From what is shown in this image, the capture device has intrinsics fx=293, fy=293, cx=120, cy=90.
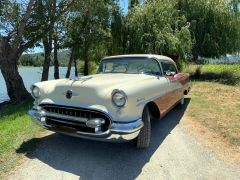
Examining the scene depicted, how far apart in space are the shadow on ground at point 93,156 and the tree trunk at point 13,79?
5870 millimetres

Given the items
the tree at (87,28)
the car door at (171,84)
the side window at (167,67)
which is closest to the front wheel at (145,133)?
the car door at (171,84)

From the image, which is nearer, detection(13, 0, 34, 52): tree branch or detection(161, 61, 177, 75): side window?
detection(161, 61, 177, 75): side window

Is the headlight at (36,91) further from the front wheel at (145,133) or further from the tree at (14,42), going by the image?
the tree at (14,42)

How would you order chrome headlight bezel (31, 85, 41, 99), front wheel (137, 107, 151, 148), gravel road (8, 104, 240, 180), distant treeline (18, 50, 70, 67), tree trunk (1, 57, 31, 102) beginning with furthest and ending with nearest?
distant treeline (18, 50, 70, 67), tree trunk (1, 57, 31, 102), chrome headlight bezel (31, 85, 41, 99), front wheel (137, 107, 151, 148), gravel road (8, 104, 240, 180)

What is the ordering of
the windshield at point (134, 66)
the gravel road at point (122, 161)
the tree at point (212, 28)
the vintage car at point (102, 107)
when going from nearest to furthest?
the gravel road at point (122, 161) < the vintage car at point (102, 107) < the windshield at point (134, 66) < the tree at point (212, 28)

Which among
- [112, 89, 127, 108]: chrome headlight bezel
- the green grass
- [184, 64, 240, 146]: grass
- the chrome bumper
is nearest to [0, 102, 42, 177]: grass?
the chrome bumper

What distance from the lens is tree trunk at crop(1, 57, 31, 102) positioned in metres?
10.8

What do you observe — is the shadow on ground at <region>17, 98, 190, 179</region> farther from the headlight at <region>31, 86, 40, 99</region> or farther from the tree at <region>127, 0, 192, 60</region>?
the tree at <region>127, 0, 192, 60</region>

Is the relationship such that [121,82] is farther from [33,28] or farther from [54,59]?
[54,59]

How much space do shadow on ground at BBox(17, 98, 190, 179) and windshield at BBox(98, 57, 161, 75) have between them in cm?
139

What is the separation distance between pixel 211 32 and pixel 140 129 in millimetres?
13720

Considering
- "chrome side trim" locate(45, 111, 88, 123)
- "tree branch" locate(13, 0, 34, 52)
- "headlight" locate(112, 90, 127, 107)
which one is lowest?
"chrome side trim" locate(45, 111, 88, 123)

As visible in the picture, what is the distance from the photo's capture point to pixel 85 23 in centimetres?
1666

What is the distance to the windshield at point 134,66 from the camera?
6.27 metres
